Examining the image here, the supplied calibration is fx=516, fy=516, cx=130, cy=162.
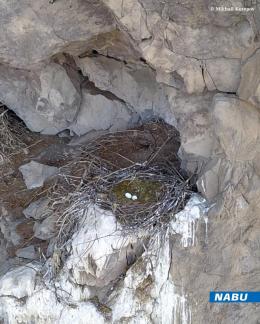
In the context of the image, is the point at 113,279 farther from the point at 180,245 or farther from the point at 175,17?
the point at 175,17

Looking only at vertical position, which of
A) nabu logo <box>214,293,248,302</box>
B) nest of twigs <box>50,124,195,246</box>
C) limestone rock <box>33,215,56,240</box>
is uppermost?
nest of twigs <box>50,124,195,246</box>

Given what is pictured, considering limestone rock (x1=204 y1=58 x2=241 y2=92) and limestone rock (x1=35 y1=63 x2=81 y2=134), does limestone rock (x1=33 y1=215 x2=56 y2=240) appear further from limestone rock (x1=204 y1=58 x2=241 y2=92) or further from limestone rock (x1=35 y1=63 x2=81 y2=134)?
limestone rock (x1=204 y1=58 x2=241 y2=92)

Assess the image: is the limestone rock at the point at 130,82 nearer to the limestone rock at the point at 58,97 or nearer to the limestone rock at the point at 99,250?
the limestone rock at the point at 58,97

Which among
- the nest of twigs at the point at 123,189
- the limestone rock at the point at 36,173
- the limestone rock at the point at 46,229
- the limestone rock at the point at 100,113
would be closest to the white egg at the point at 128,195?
the nest of twigs at the point at 123,189

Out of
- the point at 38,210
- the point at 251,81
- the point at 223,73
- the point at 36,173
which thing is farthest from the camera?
the point at 36,173

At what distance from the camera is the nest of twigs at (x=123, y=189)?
1793 mm

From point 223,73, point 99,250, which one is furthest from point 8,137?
point 223,73

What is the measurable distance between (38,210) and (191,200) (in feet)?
2.06

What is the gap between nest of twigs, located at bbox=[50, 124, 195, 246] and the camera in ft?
5.88

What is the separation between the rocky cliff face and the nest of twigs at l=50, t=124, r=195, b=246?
5 cm

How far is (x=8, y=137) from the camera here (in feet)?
7.73

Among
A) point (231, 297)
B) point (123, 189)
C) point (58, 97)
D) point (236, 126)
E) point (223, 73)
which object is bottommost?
point (231, 297)

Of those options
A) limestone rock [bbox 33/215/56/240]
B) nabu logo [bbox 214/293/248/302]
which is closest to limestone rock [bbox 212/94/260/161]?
nabu logo [bbox 214/293/248/302]

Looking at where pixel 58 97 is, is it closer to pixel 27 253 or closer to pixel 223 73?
pixel 27 253
